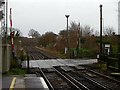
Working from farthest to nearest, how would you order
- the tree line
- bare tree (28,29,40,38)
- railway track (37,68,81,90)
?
bare tree (28,29,40,38)
the tree line
railway track (37,68,81,90)

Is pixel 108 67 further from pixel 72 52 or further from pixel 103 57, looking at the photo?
pixel 72 52

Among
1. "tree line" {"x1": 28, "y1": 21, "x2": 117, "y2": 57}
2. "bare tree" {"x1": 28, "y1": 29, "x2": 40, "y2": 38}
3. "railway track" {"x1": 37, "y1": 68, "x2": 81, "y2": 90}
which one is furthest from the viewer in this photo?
"bare tree" {"x1": 28, "y1": 29, "x2": 40, "y2": 38}

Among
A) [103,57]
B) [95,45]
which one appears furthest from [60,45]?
Result: [103,57]

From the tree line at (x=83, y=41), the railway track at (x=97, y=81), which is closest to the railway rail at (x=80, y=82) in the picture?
the railway track at (x=97, y=81)

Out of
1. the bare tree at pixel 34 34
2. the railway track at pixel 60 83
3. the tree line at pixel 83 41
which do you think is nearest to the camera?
the railway track at pixel 60 83

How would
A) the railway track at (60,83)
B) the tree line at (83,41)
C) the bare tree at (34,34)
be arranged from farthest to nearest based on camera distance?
the bare tree at (34,34)
the tree line at (83,41)
the railway track at (60,83)

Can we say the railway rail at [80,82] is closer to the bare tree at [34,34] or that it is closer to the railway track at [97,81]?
the railway track at [97,81]

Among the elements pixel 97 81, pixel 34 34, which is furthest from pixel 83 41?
pixel 34 34

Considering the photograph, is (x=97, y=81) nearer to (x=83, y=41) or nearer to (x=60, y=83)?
(x=60, y=83)

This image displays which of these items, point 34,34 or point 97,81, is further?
point 34,34

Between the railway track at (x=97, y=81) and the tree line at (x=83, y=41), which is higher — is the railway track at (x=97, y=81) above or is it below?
below

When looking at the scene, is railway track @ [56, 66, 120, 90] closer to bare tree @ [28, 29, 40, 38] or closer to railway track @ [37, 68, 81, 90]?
railway track @ [37, 68, 81, 90]

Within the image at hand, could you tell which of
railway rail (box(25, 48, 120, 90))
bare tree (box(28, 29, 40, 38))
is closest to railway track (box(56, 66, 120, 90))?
railway rail (box(25, 48, 120, 90))

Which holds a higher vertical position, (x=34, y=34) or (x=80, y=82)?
(x=34, y=34)
